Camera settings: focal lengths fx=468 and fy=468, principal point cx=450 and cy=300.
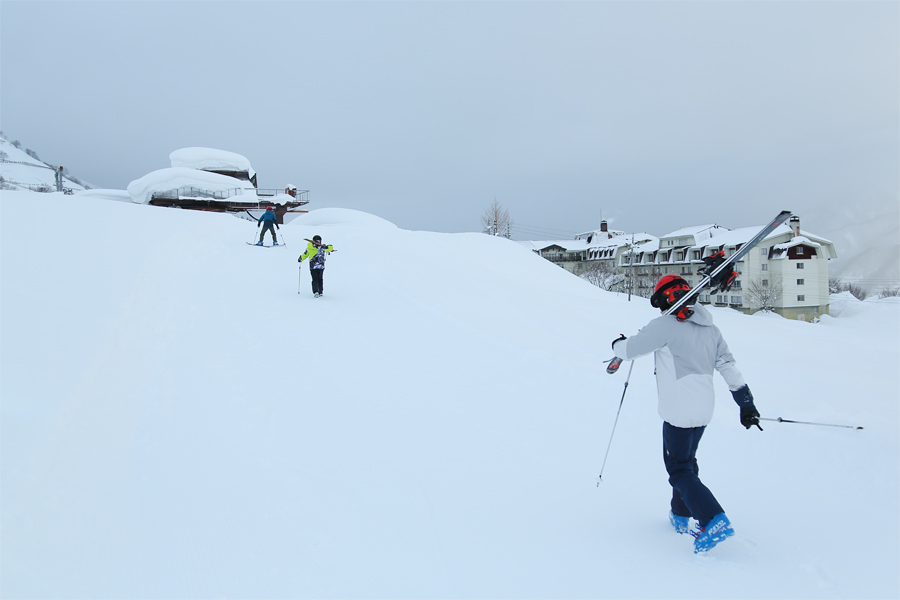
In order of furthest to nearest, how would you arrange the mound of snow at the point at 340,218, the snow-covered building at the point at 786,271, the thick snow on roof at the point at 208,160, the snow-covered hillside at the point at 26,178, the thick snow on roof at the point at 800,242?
1. the snow-covered building at the point at 786,271
2. the snow-covered hillside at the point at 26,178
3. the thick snow on roof at the point at 208,160
4. the thick snow on roof at the point at 800,242
5. the mound of snow at the point at 340,218

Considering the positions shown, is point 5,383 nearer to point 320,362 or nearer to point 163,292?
point 320,362

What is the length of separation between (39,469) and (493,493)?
3677mm

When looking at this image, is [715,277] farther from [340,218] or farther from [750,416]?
[340,218]

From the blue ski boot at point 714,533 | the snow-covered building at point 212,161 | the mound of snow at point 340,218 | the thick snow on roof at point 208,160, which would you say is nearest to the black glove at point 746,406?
the blue ski boot at point 714,533

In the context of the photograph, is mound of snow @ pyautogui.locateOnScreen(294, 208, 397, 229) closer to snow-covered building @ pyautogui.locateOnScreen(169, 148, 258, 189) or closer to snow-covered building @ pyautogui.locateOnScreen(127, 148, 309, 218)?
snow-covered building @ pyautogui.locateOnScreen(127, 148, 309, 218)

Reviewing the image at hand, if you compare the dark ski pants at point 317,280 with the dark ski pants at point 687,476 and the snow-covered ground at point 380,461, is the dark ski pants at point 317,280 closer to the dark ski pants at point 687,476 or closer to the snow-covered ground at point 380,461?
the snow-covered ground at point 380,461

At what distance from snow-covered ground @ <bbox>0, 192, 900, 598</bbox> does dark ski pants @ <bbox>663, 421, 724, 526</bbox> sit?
1.04 ft

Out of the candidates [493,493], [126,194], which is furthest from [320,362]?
[126,194]

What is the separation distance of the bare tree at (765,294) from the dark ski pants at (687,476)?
51.3m

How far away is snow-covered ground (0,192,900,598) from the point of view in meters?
3.06

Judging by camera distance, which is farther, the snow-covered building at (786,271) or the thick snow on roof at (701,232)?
the thick snow on roof at (701,232)

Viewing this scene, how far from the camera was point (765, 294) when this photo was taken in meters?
46.0

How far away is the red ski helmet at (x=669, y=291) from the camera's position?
3.53 m

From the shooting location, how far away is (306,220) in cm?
3275
